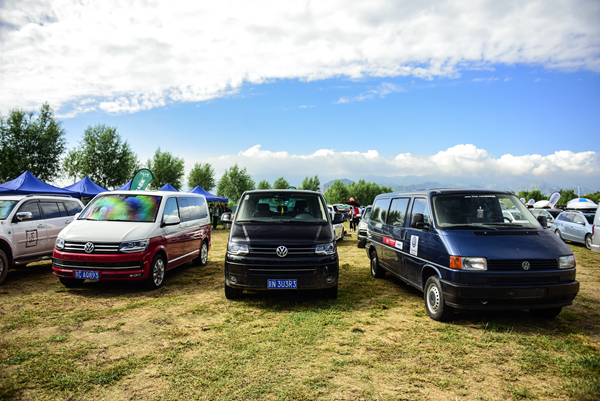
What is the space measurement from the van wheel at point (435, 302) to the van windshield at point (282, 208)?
7.19ft

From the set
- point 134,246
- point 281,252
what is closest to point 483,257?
point 281,252

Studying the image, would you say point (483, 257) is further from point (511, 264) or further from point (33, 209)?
point (33, 209)

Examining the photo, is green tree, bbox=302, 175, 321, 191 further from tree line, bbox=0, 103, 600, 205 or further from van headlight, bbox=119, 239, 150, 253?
van headlight, bbox=119, 239, 150, 253

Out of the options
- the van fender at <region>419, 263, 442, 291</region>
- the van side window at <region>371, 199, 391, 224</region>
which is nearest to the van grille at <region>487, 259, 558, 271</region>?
the van fender at <region>419, 263, 442, 291</region>

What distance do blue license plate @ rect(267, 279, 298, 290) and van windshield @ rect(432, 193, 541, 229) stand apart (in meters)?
2.49

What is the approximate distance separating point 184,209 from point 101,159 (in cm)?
3839

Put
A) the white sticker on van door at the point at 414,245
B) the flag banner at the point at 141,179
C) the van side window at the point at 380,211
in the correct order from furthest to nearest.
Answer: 1. the flag banner at the point at 141,179
2. the van side window at the point at 380,211
3. the white sticker on van door at the point at 414,245

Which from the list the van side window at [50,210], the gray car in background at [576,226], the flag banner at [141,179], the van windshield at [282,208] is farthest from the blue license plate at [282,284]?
the gray car in background at [576,226]

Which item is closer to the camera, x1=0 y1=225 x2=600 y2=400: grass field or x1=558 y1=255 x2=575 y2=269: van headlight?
x1=0 y1=225 x2=600 y2=400: grass field

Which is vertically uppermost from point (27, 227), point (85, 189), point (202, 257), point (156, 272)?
point (85, 189)

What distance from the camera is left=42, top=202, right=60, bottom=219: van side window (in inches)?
351

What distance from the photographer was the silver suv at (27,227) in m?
7.61

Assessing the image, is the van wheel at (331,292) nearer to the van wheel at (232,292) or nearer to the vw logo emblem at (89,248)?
the van wheel at (232,292)

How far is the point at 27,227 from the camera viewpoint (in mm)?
8164
